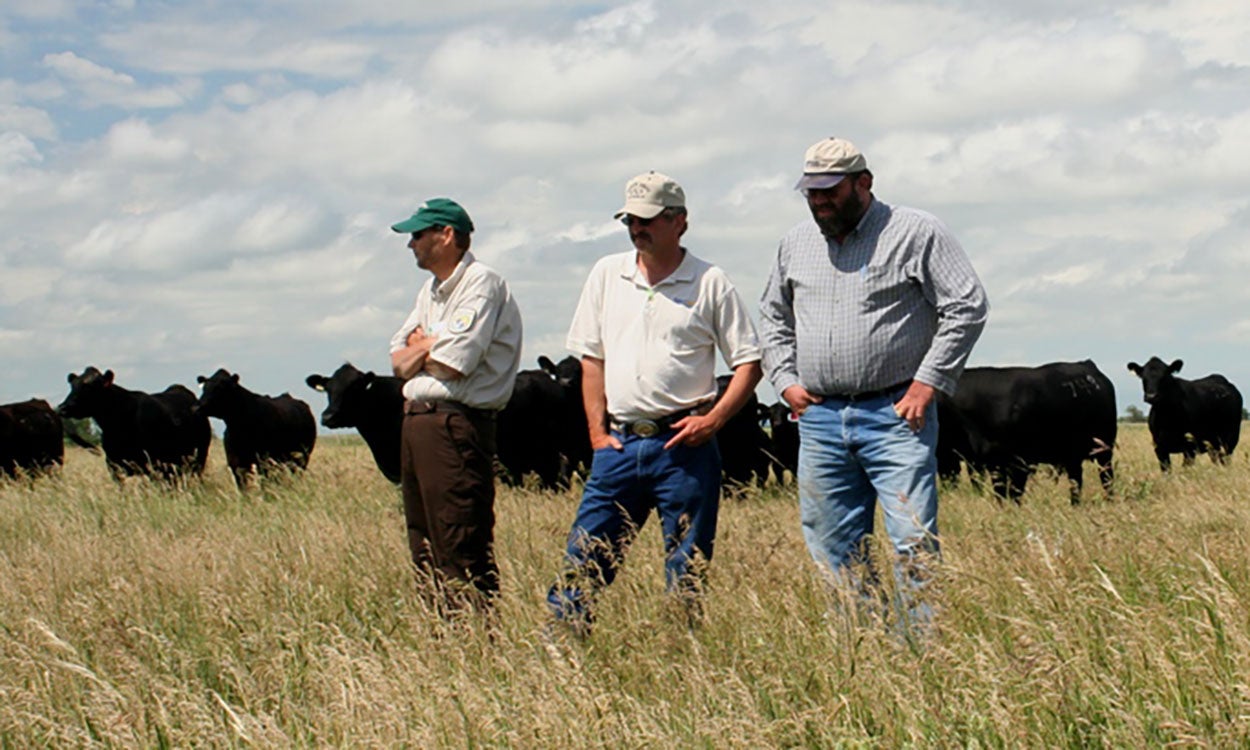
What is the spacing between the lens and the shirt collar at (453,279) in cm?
663

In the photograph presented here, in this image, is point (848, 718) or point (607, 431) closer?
point (848, 718)

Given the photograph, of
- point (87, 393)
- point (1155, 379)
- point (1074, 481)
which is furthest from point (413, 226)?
point (1155, 379)

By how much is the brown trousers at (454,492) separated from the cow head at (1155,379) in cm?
1689

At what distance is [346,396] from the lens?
13656 mm

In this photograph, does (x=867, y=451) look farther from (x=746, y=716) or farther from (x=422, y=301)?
(x=422, y=301)

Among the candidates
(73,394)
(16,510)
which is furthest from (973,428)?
(73,394)

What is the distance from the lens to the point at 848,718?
412 centimetres

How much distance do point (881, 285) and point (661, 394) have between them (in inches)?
41.0

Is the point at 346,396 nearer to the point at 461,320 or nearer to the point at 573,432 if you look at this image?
the point at 573,432

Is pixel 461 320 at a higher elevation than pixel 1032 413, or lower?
higher

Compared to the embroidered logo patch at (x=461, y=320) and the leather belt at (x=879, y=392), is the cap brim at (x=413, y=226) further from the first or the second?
the leather belt at (x=879, y=392)

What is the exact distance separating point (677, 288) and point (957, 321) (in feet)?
4.04

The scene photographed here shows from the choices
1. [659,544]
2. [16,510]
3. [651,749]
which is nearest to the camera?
[651,749]

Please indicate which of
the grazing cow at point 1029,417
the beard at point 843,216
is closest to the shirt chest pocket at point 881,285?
the beard at point 843,216
